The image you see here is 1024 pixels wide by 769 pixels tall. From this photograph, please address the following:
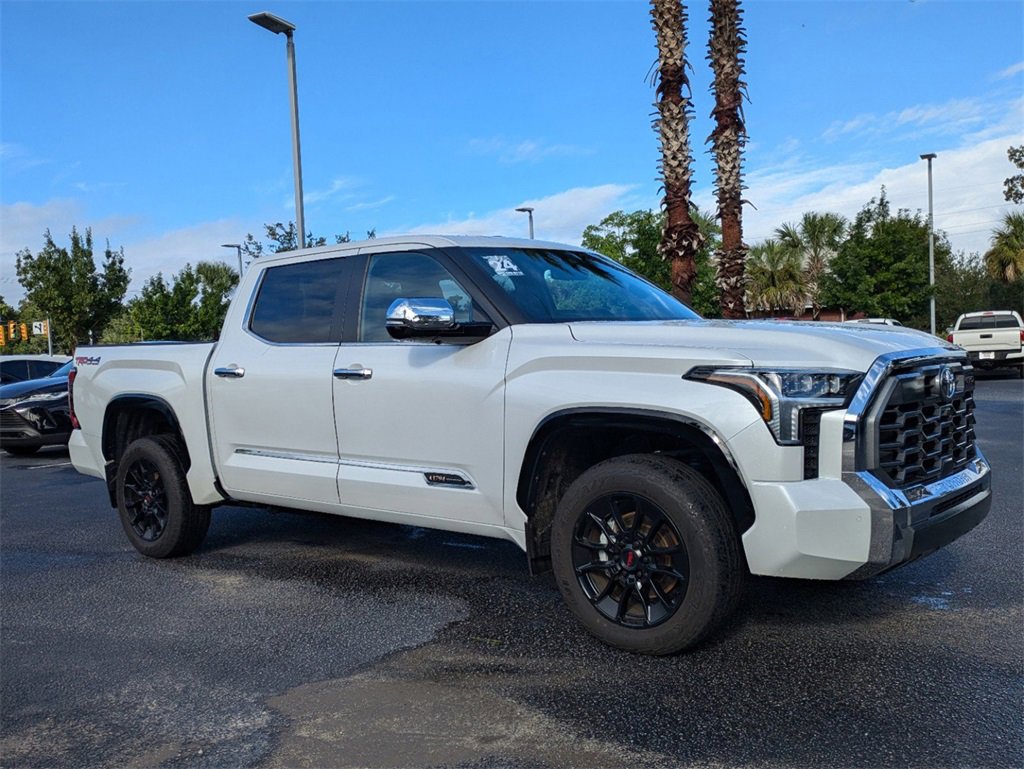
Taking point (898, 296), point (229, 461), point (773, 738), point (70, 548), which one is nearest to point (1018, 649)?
point (773, 738)

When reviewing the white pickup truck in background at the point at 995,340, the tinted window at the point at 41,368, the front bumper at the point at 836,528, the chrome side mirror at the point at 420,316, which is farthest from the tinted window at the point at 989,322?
the chrome side mirror at the point at 420,316

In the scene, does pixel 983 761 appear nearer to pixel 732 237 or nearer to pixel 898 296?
pixel 732 237

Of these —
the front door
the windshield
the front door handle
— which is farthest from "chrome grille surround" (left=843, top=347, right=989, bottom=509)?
the front door handle

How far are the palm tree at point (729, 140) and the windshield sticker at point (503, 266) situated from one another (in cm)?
918

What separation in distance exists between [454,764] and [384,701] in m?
0.60

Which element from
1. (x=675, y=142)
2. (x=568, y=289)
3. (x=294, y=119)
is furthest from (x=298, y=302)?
(x=294, y=119)

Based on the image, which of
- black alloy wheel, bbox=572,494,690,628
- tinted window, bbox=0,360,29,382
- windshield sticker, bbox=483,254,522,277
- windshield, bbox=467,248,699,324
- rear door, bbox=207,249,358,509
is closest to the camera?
black alloy wheel, bbox=572,494,690,628

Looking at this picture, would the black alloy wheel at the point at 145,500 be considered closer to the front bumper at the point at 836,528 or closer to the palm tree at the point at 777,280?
the front bumper at the point at 836,528

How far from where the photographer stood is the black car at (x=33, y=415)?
41.7 feet

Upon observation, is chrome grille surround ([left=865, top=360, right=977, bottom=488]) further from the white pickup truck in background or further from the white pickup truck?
the white pickup truck in background

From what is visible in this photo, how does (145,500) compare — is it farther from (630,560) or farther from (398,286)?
(630,560)

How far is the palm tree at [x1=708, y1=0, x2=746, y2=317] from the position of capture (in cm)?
1318

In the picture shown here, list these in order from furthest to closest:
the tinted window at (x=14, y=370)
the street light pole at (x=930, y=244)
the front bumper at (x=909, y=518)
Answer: the street light pole at (x=930, y=244) → the tinted window at (x=14, y=370) → the front bumper at (x=909, y=518)

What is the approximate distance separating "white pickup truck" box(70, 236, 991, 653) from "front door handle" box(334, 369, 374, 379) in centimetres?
2
